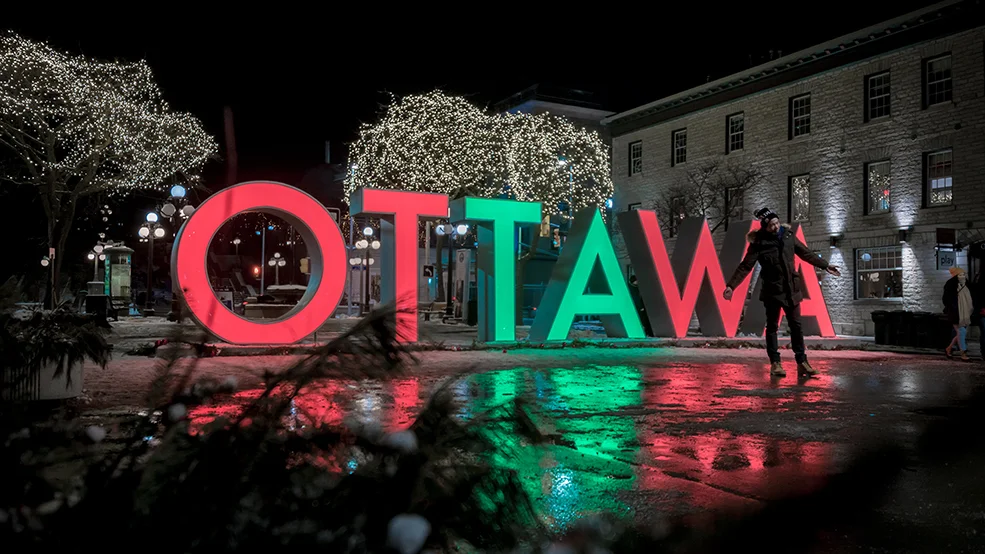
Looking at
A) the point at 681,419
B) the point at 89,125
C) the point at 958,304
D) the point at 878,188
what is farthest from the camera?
the point at 89,125

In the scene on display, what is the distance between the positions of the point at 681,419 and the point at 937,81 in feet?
69.1

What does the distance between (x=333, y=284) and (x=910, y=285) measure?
709 inches

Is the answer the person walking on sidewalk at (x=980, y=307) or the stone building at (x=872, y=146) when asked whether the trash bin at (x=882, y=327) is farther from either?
the stone building at (x=872, y=146)

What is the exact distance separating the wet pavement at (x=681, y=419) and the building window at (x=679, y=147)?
20.0 m

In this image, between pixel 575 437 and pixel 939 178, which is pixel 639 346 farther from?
pixel 939 178

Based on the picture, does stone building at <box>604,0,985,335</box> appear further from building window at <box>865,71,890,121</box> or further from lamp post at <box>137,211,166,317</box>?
lamp post at <box>137,211,166,317</box>

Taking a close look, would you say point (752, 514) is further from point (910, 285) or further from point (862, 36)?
point (862, 36)

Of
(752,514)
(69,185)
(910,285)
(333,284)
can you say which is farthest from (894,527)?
(69,185)

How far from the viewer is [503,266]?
15.8m

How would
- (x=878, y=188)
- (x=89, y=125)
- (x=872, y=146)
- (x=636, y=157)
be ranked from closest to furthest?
(x=872, y=146)
(x=878, y=188)
(x=89, y=125)
(x=636, y=157)

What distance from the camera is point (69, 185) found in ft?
104

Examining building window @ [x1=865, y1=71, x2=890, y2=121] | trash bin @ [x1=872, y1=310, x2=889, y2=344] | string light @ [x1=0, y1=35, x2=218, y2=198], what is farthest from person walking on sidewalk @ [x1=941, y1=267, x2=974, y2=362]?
string light @ [x1=0, y1=35, x2=218, y2=198]

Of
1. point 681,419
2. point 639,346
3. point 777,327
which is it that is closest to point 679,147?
point 639,346

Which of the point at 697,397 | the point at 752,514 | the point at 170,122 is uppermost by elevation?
the point at 170,122
